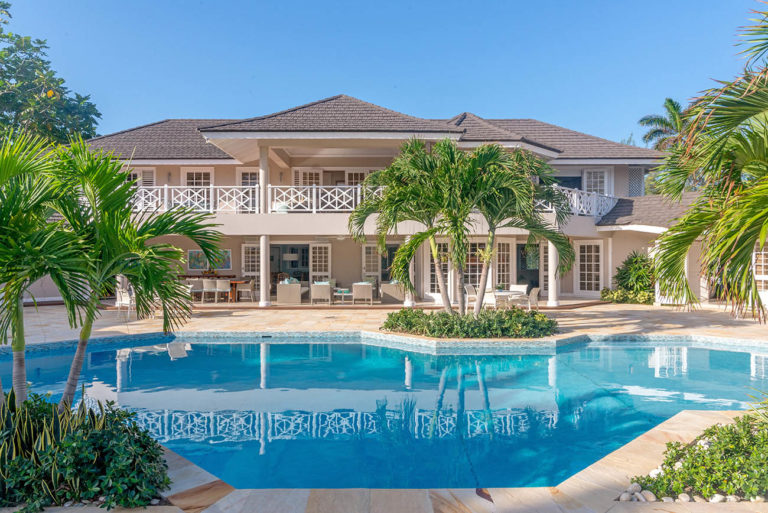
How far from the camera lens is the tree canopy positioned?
24562mm

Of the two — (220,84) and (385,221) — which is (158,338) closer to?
(385,221)

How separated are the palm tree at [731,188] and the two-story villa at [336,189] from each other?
11470 millimetres

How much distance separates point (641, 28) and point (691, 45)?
5.31 meters

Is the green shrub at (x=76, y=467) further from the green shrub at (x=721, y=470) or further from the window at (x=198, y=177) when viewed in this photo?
the window at (x=198, y=177)

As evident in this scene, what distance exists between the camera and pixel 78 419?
3.87 meters

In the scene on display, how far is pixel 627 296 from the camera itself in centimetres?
1823

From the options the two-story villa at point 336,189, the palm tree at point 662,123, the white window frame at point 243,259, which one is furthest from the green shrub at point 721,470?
the palm tree at point 662,123

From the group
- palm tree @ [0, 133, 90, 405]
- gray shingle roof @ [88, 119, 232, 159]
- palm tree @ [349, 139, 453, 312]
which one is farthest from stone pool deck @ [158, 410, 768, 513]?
gray shingle roof @ [88, 119, 232, 159]

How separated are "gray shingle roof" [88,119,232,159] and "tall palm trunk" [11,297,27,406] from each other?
1628cm

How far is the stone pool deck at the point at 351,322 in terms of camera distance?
37.4 feet

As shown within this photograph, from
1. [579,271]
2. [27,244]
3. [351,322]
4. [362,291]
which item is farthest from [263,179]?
[579,271]

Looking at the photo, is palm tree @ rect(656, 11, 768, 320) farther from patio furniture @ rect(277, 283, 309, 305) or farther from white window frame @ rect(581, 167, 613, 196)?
white window frame @ rect(581, 167, 613, 196)

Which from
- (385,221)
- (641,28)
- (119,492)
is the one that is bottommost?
(119,492)

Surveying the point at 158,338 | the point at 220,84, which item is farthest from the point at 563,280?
the point at 220,84
